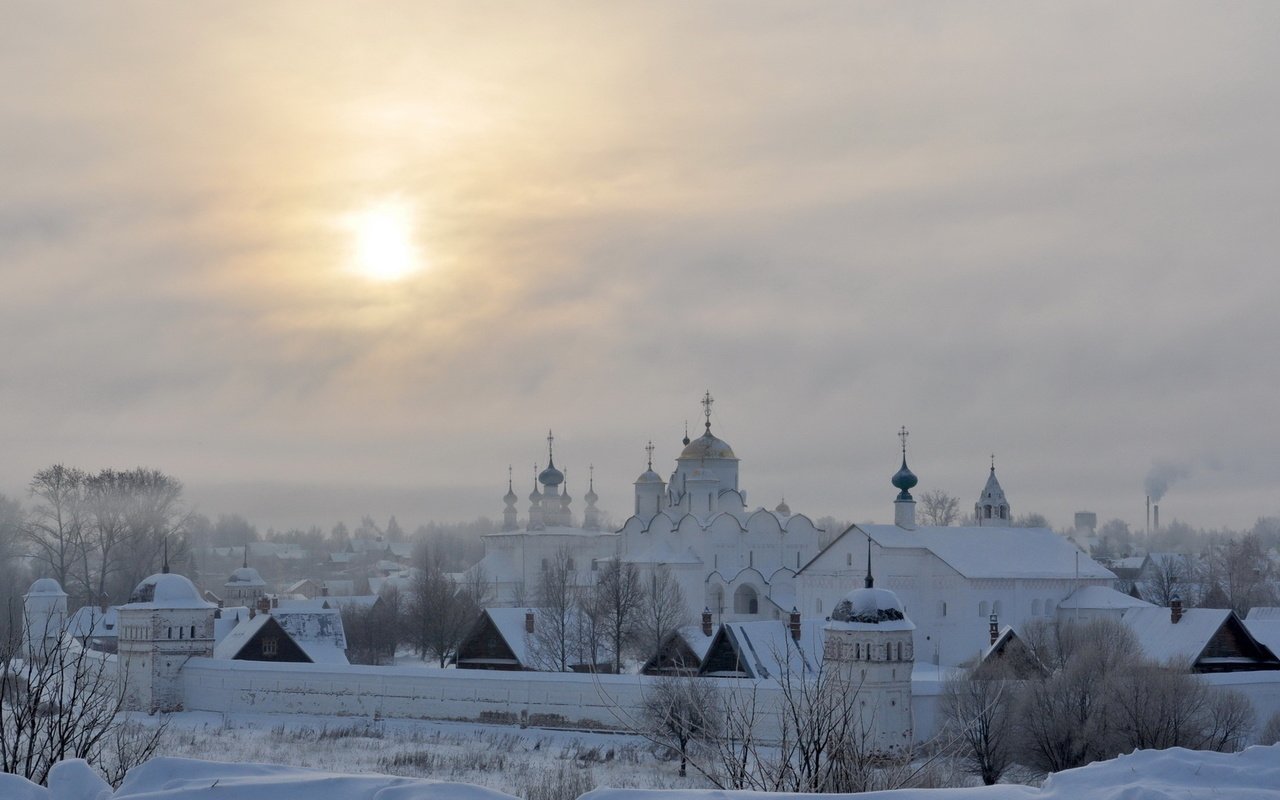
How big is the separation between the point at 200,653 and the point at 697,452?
21027 millimetres

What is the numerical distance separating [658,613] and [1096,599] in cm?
1148

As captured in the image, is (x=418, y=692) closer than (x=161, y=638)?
Yes

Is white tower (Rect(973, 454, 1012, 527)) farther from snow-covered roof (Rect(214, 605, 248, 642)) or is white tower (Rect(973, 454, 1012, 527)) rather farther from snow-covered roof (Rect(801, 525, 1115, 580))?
snow-covered roof (Rect(214, 605, 248, 642))

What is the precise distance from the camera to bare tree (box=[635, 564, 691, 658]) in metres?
36.1

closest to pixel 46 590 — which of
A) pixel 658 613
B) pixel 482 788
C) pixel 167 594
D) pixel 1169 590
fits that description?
pixel 167 594

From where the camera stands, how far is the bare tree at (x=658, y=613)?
36122 mm

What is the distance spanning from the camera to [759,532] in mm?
44625

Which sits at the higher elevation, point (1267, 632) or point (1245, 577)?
point (1245, 577)

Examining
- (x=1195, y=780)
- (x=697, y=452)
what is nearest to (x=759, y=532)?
(x=697, y=452)

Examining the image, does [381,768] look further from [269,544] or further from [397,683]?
[269,544]

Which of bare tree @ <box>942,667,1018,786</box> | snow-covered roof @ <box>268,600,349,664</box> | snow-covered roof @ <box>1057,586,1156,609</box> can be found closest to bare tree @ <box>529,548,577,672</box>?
snow-covered roof @ <box>268,600,349,664</box>

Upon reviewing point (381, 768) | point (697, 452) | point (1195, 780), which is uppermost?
point (697, 452)

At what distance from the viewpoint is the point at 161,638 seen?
31062 millimetres

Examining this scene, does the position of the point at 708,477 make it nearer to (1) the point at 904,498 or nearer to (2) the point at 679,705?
(1) the point at 904,498
